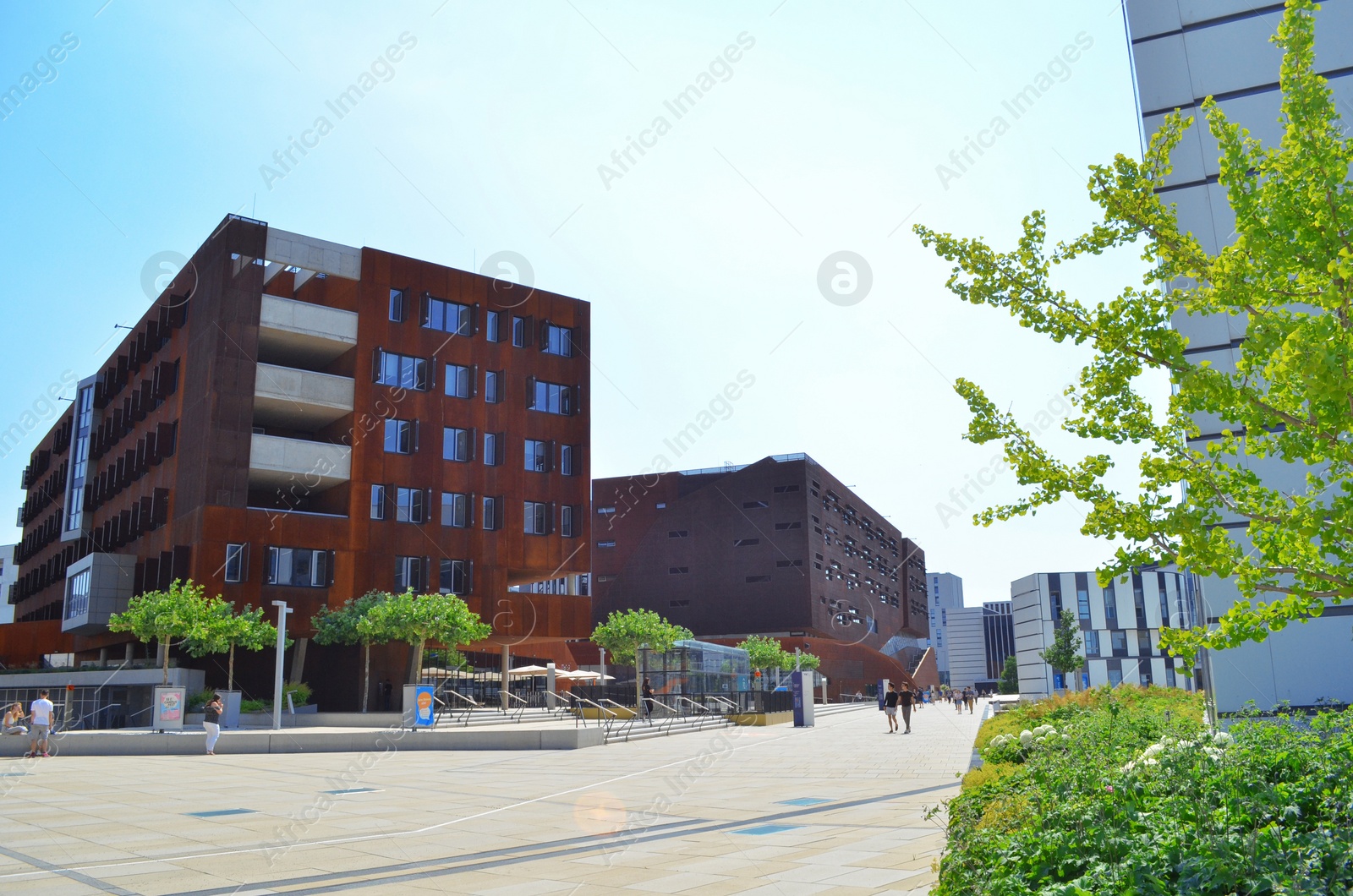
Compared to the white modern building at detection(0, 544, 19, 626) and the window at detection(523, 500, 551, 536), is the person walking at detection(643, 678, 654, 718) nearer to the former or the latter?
the window at detection(523, 500, 551, 536)

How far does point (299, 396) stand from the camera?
44312 millimetres

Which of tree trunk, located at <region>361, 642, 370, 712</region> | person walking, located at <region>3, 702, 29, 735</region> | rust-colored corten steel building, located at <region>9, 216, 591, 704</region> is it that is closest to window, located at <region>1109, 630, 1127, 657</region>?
rust-colored corten steel building, located at <region>9, 216, 591, 704</region>

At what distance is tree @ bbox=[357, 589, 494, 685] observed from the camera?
128ft

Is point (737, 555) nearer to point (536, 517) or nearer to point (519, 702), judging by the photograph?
point (536, 517)

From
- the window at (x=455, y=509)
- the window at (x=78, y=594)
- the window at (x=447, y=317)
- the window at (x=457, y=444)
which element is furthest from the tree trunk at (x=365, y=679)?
the window at (x=447, y=317)

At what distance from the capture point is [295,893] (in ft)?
26.5

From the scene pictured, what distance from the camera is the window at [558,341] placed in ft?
174

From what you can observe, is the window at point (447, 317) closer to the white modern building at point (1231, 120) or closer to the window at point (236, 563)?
the window at point (236, 563)

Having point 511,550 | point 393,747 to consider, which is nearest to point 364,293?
point 511,550

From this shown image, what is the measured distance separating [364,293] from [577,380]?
12.3 metres

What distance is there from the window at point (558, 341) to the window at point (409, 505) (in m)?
10.7

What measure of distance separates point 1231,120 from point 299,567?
39174mm

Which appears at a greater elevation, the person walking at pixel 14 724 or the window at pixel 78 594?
the window at pixel 78 594

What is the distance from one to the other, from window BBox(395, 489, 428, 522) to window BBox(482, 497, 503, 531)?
10.6 ft
